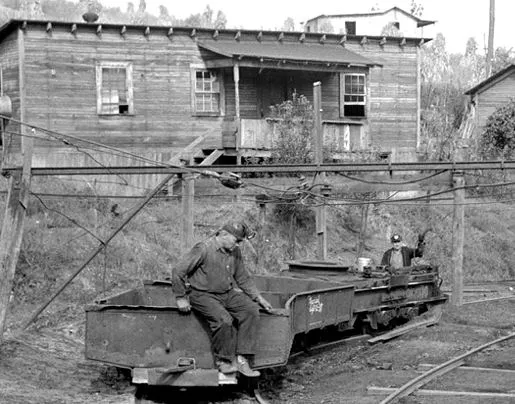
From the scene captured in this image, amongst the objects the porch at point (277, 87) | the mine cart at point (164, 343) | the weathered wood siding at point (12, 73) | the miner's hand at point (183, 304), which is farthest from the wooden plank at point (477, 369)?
the weathered wood siding at point (12, 73)

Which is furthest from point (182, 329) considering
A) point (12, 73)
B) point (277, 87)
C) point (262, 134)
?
point (277, 87)

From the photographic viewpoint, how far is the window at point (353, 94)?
36.8 metres

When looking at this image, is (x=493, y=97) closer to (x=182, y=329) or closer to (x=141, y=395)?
(x=182, y=329)

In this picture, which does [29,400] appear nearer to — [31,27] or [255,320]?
[255,320]

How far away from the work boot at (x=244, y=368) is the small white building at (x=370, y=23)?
48.1m

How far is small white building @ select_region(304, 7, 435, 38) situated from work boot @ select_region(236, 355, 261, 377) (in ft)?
158

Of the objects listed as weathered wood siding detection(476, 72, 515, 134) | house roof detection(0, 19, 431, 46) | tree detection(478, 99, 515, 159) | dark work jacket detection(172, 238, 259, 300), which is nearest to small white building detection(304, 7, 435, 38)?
weathered wood siding detection(476, 72, 515, 134)

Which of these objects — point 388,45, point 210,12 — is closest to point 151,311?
point 388,45

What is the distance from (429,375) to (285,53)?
2087 centimetres

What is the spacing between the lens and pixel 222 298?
40.1 ft

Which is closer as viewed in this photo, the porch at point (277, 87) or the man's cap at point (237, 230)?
the man's cap at point (237, 230)

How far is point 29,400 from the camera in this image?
11680mm

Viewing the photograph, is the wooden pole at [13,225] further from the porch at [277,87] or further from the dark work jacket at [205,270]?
the porch at [277,87]

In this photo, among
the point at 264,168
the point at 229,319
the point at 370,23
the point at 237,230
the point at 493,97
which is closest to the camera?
the point at 229,319
